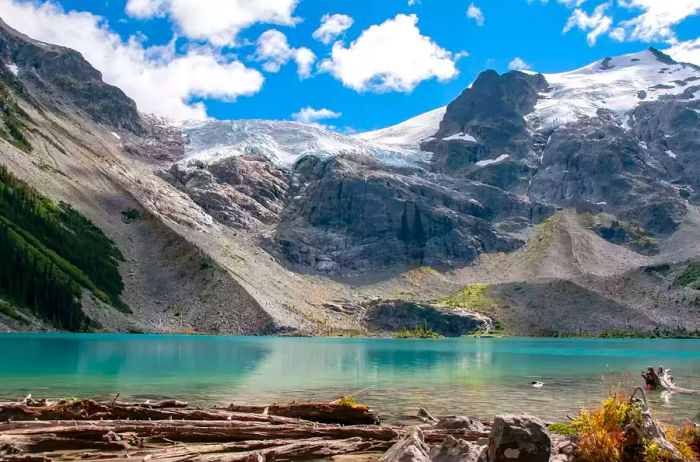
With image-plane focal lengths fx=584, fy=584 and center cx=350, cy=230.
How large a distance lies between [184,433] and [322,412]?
556 centimetres

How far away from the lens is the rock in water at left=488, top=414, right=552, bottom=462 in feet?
39.7

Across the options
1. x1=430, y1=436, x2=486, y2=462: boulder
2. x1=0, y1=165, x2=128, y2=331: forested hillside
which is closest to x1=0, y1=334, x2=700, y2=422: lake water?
x1=430, y1=436, x2=486, y2=462: boulder

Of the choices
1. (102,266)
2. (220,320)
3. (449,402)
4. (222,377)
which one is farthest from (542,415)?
(102,266)

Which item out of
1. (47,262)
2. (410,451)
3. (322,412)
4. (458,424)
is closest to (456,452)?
(410,451)

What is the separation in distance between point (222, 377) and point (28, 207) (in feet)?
521

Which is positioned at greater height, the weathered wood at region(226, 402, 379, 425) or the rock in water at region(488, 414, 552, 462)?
the rock in water at region(488, 414, 552, 462)

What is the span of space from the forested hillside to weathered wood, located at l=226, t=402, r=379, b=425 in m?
157

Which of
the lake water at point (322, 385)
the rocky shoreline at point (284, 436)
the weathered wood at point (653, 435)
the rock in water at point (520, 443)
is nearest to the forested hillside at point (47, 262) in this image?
the lake water at point (322, 385)

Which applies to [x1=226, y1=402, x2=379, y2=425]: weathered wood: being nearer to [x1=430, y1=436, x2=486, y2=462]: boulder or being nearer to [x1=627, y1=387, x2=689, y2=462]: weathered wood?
[x1=430, y1=436, x2=486, y2=462]: boulder

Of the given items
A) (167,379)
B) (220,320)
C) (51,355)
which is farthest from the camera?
(220,320)

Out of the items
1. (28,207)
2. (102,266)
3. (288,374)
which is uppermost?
(28,207)

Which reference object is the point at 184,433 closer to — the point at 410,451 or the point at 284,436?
the point at 284,436

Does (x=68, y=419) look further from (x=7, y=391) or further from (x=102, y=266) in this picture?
(x=102, y=266)

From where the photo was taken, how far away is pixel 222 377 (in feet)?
Result: 176
